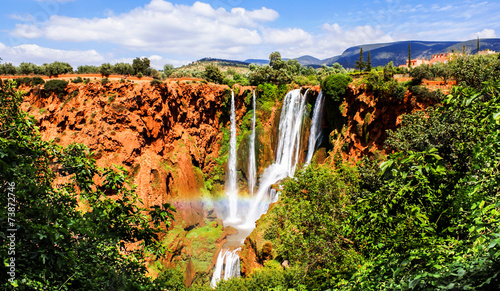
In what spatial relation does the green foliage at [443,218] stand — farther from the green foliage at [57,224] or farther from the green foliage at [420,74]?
the green foliage at [420,74]

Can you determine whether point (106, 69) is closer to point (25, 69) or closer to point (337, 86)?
point (25, 69)

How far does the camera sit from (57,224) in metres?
4.72

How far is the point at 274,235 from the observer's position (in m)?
20.0

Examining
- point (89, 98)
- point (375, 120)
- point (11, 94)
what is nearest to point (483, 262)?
point (11, 94)

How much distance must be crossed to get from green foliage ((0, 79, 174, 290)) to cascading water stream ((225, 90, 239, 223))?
30.8 metres

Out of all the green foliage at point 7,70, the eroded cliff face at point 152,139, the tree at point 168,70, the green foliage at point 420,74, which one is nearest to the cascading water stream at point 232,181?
the eroded cliff face at point 152,139

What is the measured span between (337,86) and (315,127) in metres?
6.00

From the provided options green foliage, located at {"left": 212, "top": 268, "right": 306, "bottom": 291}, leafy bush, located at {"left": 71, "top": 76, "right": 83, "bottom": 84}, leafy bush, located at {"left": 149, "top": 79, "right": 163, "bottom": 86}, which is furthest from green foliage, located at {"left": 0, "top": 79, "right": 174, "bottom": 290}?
leafy bush, located at {"left": 71, "top": 76, "right": 83, "bottom": 84}

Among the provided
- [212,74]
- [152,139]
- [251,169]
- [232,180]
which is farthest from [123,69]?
[251,169]

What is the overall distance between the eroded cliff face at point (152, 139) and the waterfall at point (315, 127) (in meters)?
14.5

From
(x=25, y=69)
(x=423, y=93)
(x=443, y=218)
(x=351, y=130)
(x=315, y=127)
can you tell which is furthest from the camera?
(x=25, y=69)

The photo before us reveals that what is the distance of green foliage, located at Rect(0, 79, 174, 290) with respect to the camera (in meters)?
4.25

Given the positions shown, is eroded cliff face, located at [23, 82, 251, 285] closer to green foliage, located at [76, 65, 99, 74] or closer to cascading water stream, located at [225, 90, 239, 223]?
cascading water stream, located at [225, 90, 239, 223]

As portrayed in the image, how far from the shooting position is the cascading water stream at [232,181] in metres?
36.8
